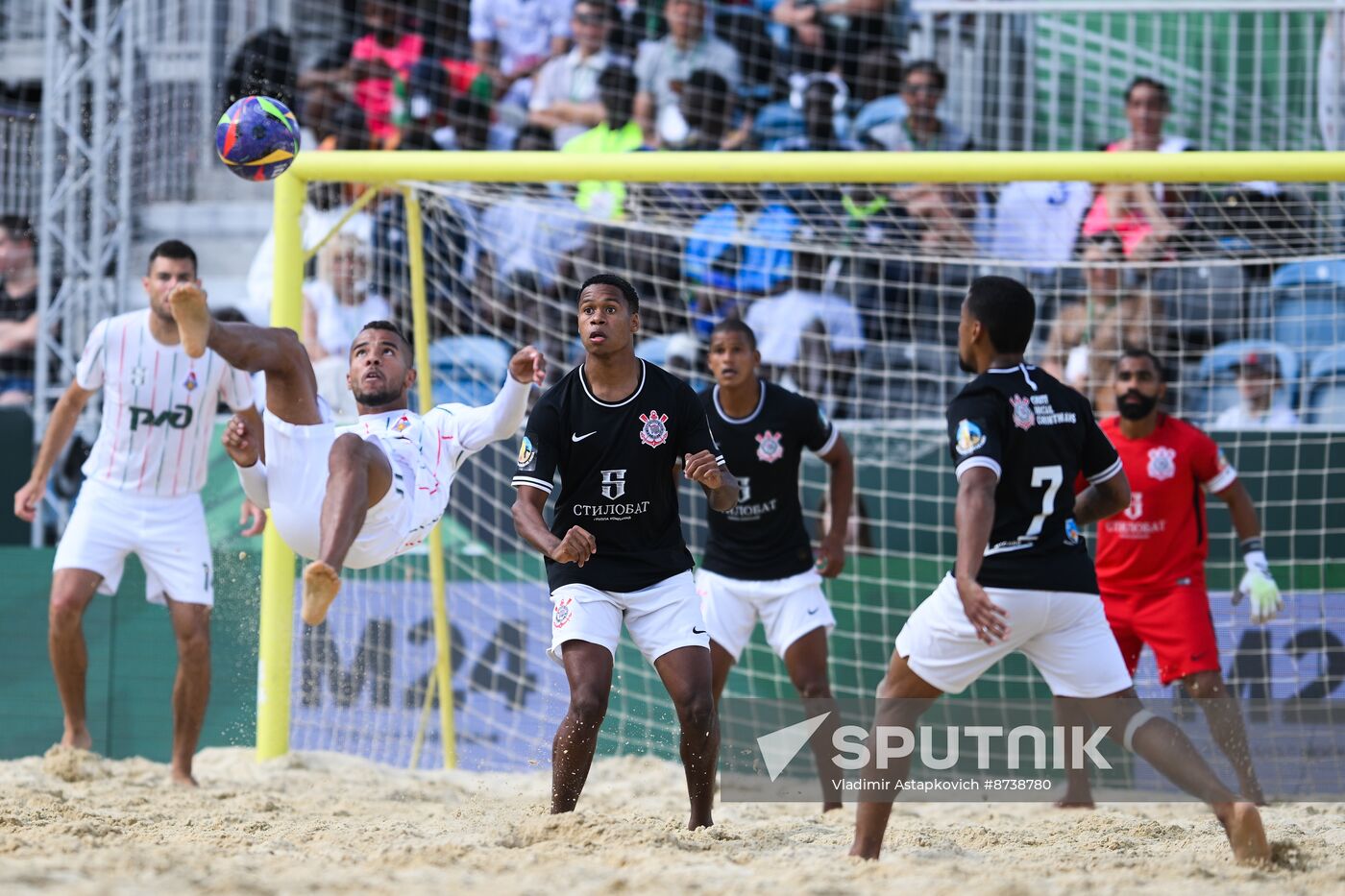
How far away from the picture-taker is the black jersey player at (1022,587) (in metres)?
5.20

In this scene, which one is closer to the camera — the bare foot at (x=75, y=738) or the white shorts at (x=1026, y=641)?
the white shorts at (x=1026, y=641)

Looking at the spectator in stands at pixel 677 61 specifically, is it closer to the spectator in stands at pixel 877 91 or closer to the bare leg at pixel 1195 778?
the spectator in stands at pixel 877 91

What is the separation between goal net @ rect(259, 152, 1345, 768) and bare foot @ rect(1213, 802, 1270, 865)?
3.43 m

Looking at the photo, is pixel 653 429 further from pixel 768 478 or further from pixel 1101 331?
pixel 1101 331

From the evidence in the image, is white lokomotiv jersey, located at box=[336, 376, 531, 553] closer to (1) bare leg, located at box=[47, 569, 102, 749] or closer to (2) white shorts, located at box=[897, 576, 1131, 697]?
(1) bare leg, located at box=[47, 569, 102, 749]

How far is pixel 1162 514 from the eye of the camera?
791cm

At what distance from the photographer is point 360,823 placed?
20.9ft

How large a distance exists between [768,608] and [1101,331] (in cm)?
365

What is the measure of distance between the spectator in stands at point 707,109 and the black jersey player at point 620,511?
6829mm

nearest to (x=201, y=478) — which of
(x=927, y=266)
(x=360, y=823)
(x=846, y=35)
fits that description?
(x=360, y=823)

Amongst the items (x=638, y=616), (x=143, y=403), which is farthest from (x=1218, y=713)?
(x=143, y=403)

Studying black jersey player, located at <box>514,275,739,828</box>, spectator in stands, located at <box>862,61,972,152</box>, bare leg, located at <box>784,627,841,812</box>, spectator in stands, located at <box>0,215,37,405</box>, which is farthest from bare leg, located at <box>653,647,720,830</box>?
spectator in stands, located at <box>0,215,37,405</box>

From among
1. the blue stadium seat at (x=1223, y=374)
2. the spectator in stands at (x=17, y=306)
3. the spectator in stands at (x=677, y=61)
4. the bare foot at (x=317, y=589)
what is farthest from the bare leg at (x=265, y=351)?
the spectator in stands at (x=677, y=61)

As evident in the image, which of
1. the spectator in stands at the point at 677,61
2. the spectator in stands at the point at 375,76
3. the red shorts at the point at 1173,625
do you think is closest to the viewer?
the red shorts at the point at 1173,625
